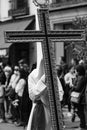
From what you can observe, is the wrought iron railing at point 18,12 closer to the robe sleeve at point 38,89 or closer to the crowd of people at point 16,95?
the crowd of people at point 16,95

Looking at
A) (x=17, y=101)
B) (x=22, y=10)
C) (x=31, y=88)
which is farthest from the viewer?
(x=22, y=10)

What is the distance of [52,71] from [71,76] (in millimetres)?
8026

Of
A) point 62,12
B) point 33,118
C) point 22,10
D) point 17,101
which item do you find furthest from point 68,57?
point 33,118

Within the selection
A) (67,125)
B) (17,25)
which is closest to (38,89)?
(67,125)

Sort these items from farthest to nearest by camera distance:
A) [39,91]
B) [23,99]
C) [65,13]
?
[65,13] → [23,99] → [39,91]

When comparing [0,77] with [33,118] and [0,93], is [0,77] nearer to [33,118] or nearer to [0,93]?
[0,93]

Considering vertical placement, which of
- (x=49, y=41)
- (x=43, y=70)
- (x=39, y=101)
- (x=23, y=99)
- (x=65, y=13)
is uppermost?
(x=49, y=41)

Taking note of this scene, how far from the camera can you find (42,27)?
551 centimetres

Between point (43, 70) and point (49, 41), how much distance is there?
698 millimetres

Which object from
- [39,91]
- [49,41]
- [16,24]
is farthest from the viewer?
[16,24]

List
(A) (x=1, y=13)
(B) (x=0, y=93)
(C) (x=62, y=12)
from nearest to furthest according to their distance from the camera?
(B) (x=0, y=93) < (C) (x=62, y=12) < (A) (x=1, y=13)

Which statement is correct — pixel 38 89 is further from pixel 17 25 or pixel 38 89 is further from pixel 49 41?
pixel 17 25

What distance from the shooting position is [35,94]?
5832 millimetres

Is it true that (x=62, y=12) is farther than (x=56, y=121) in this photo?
Yes
